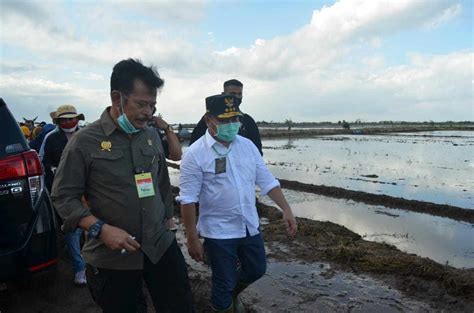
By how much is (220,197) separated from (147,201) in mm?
792

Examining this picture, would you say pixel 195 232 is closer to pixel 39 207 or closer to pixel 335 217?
pixel 39 207

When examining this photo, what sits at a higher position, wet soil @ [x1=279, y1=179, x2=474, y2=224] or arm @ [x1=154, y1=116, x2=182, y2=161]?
arm @ [x1=154, y1=116, x2=182, y2=161]

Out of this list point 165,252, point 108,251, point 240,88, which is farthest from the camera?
point 240,88

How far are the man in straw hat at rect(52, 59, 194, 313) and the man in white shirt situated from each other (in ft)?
1.68

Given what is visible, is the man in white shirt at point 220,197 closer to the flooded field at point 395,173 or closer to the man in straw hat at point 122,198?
the man in straw hat at point 122,198

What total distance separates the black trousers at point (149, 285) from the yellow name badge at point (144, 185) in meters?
0.43

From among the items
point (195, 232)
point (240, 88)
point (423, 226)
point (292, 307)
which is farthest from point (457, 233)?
point (195, 232)

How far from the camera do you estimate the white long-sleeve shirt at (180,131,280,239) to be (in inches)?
118

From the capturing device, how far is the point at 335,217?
28.6ft

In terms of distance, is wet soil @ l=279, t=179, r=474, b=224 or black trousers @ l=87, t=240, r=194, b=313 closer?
black trousers @ l=87, t=240, r=194, b=313

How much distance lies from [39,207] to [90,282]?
3.07 feet

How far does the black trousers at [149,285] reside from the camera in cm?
233

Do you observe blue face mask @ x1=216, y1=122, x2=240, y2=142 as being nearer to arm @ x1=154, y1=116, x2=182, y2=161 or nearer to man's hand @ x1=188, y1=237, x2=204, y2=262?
arm @ x1=154, y1=116, x2=182, y2=161

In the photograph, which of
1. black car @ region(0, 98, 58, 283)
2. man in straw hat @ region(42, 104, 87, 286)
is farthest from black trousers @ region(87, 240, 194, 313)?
man in straw hat @ region(42, 104, 87, 286)
